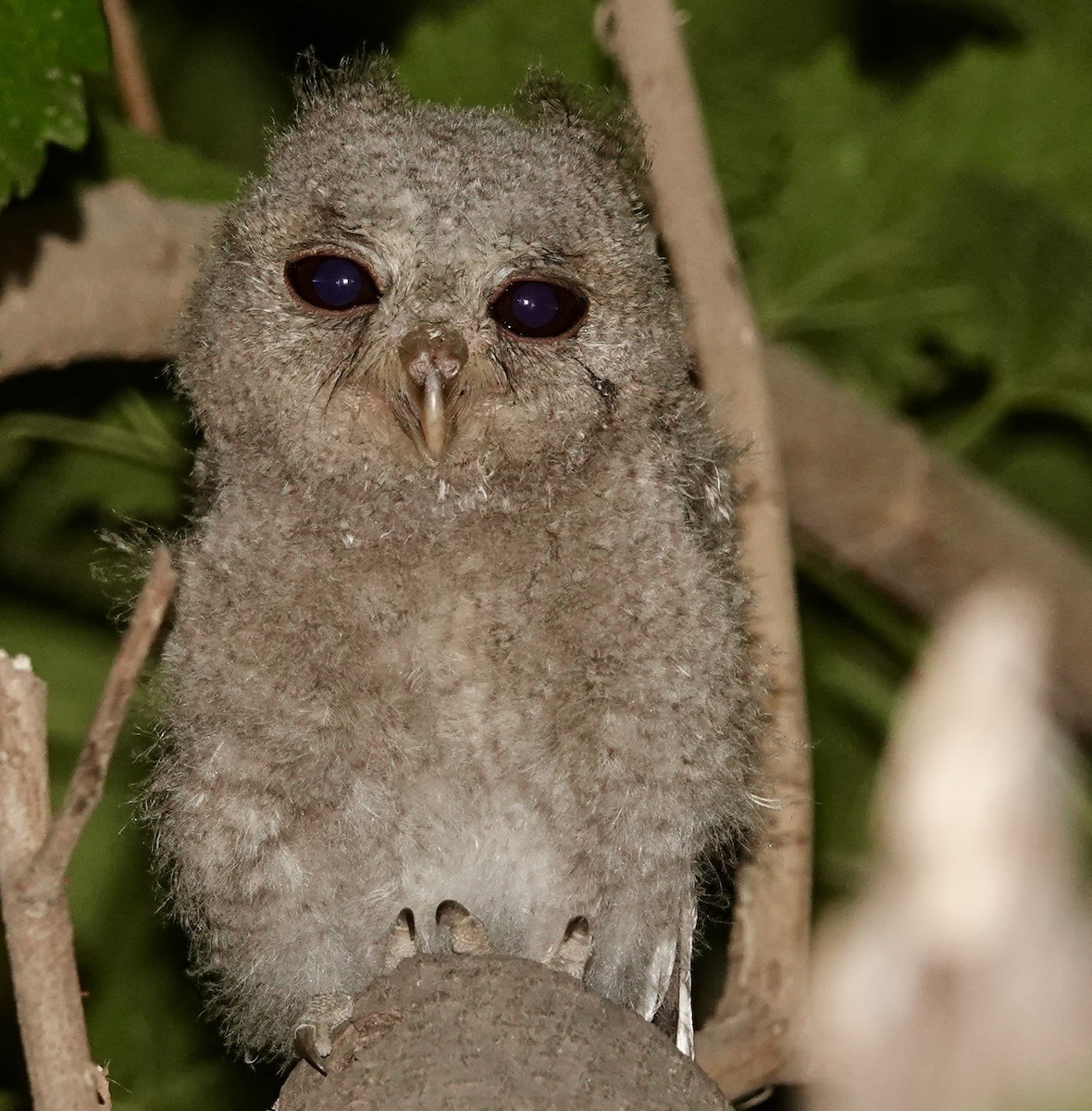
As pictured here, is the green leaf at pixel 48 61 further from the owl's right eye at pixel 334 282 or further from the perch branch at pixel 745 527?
the perch branch at pixel 745 527

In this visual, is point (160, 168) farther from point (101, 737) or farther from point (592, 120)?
point (101, 737)

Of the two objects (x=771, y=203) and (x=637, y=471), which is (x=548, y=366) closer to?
(x=637, y=471)

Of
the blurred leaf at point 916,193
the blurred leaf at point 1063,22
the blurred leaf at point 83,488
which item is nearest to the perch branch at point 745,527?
the blurred leaf at point 916,193

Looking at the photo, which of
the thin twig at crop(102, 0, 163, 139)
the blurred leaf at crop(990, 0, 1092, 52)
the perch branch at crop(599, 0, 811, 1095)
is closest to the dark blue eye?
the perch branch at crop(599, 0, 811, 1095)

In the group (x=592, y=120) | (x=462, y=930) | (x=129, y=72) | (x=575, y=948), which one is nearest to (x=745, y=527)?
(x=592, y=120)

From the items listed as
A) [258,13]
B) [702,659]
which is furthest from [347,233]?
[258,13]

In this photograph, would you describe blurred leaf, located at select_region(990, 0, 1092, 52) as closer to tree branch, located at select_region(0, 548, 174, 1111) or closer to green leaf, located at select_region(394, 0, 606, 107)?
green leaf, located at select_region(394, 0, 606, 107)
